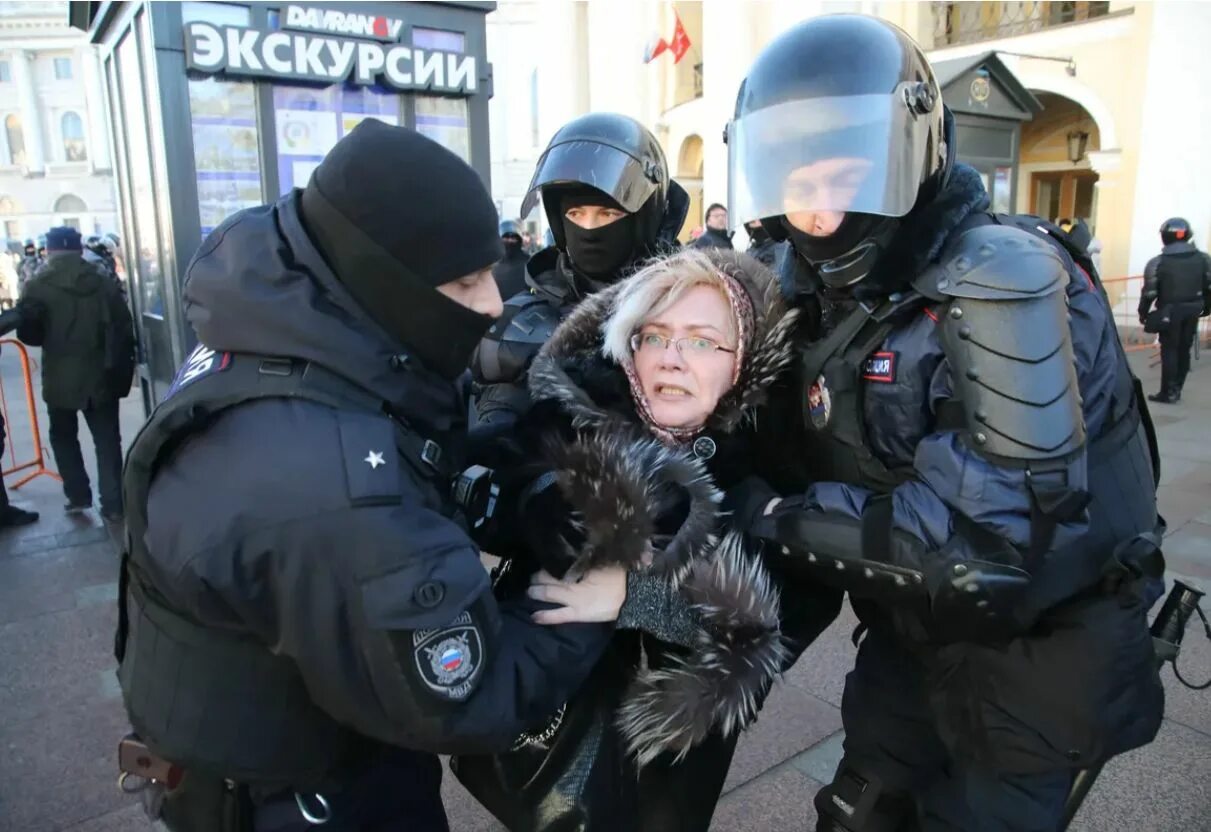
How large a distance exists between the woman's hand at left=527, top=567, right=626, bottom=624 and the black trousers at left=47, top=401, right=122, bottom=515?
496 cm

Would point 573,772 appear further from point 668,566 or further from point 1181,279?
point 1181,279

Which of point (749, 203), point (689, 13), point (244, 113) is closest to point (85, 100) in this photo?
point (689, 13)

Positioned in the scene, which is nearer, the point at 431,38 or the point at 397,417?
the point at 397,417

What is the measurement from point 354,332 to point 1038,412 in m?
1.09

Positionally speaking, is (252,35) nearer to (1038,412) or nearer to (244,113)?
(244,113)

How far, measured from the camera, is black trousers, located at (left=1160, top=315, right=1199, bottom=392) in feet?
27.1

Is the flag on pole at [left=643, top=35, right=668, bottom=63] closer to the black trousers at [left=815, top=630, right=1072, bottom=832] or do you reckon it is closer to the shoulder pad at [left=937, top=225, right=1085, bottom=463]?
the black trousers at [left=815, top=630, right=1072, bottom=832]

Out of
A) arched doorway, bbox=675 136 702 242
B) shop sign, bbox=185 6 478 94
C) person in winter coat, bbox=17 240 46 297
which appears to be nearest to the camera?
shop sign, bbox=185 6 478 94

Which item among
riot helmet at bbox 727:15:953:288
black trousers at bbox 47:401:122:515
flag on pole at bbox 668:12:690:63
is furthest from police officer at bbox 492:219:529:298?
flag on pole at bbox 668:12:690:63

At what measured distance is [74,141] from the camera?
2046 inches

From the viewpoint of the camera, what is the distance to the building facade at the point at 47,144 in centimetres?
4859

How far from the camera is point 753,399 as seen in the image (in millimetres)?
1794

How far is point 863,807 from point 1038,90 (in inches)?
558

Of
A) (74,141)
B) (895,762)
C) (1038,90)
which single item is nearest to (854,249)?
(895,762)
